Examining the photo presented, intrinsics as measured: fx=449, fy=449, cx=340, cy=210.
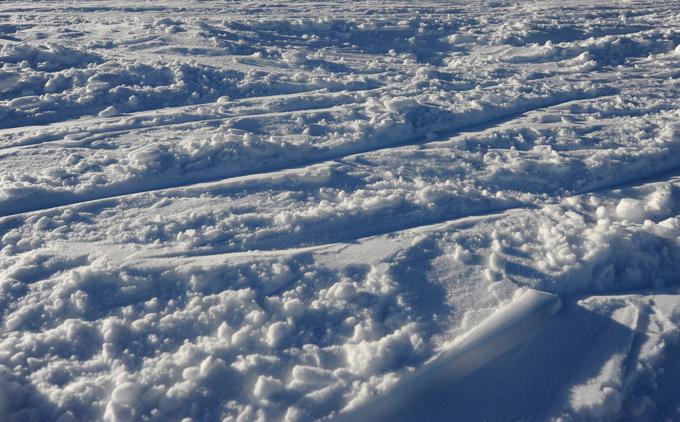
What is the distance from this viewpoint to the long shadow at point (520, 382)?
63.4 inches

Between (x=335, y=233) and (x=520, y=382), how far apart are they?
1.08 m

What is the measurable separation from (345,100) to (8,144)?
7.61ft

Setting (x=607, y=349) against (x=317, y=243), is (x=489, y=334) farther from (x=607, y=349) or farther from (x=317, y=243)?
(x=317, y=243)

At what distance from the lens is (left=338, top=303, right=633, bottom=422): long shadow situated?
1.61 m

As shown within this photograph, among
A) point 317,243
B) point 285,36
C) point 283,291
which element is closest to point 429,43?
point 285,36

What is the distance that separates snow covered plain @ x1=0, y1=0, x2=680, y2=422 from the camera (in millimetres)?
1677

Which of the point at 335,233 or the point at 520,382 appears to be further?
the point at 335,233

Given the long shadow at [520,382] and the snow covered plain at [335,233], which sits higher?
the snow covered plain at [335,233]

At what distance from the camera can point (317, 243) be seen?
2.26m

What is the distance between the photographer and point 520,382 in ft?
5.58

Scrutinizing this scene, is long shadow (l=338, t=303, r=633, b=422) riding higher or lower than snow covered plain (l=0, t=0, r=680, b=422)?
lower

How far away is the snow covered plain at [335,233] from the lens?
168 cm

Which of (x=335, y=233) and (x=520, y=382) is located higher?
(x=335, y=233)

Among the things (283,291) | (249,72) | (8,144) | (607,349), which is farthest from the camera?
(249,72)
